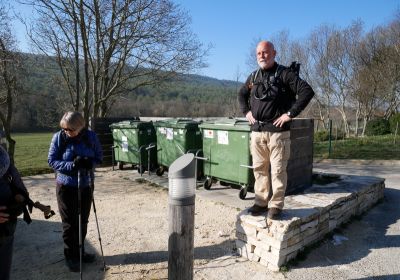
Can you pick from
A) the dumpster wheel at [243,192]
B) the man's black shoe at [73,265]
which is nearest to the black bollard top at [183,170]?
the man's black shoe at [73,265]

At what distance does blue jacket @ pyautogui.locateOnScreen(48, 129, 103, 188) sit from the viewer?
3.77m

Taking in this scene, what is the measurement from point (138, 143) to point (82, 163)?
576 centimetres

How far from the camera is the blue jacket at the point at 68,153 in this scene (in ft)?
12.4

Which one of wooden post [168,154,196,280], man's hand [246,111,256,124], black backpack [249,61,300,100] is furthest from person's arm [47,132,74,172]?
black backpack [249,61,300,100]

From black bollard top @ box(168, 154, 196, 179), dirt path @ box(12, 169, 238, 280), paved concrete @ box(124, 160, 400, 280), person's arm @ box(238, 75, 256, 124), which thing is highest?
person's arm @ box(238, 75, 256, 124)

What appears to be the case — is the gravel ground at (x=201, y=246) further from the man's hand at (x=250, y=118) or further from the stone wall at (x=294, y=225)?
the man's hand at (x=250, y=118)

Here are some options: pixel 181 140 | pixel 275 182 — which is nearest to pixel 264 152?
pixel 275 182

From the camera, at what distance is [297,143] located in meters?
5.79

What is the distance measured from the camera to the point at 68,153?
3818 mm

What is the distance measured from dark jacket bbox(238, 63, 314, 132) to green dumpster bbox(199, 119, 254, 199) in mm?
2398

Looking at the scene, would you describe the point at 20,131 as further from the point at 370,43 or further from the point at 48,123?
the point at 370,43

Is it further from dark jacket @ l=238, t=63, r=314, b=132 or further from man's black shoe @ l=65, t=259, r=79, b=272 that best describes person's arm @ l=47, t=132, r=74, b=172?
dark jacket @ l=238, t=63, r=314, b=132

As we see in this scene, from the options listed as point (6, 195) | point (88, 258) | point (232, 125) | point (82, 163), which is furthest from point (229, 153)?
point (6, 195)

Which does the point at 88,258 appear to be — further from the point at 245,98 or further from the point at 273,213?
the point at 245,98
